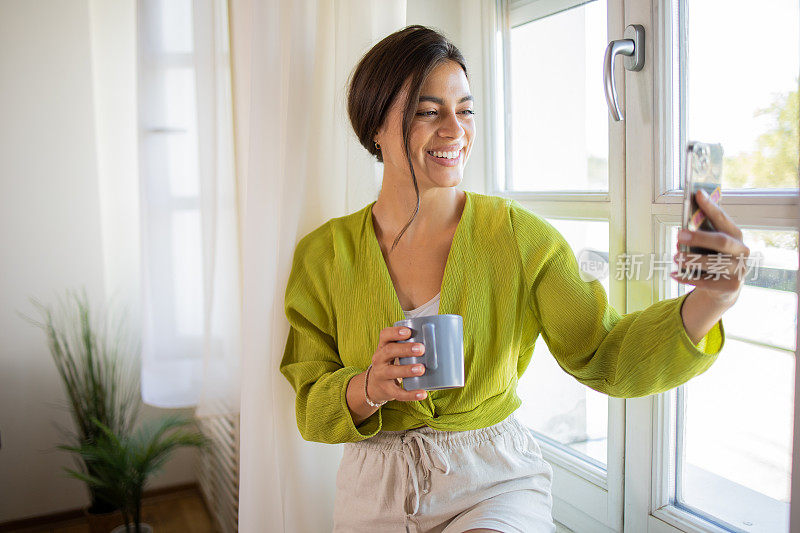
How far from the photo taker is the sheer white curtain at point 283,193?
1.41 meters

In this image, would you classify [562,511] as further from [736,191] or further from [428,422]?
[736,191]

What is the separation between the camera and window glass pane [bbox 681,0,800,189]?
2.93ft

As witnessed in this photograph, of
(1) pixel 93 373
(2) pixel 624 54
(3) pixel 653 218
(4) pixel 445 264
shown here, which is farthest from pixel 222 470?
(2) pixel 624 54

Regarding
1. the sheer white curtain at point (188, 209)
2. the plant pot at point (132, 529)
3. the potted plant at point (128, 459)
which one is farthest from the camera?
the plant pot at point (132, 529)

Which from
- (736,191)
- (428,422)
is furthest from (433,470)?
(736,191)

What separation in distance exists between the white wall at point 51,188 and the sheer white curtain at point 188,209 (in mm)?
753

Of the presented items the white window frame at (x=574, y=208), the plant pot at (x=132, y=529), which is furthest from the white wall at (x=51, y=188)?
the white window frame at (x=574, y=208)

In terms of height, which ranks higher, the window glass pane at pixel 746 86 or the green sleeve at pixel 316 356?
the window glass pane at pixel 746 86

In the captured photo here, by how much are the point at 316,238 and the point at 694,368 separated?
0.76m

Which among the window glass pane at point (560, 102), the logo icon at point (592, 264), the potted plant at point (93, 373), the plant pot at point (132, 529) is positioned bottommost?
the plant pot at point (132, 529)

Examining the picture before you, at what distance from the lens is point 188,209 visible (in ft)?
6.53

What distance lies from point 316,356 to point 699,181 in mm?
777

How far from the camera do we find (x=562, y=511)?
1.39 metres

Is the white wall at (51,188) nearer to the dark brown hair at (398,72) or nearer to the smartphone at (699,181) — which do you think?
the dark brown hair at (398,72)
